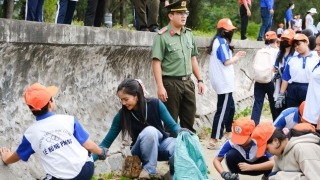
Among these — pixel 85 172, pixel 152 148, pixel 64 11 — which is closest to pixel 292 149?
pixel 152 148

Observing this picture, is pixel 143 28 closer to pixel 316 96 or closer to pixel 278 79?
pixel 278 79

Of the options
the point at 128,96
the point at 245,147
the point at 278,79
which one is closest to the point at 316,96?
the point at 245,147

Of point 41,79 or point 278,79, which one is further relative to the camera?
point 278,79

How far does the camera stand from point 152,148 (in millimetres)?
5375

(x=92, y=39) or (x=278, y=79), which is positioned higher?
(x=92, y=39)

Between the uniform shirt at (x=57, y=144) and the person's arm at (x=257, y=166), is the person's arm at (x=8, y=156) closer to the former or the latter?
the uniform shirt at (x=57, y=144)

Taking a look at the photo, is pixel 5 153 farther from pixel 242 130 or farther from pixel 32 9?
pixel 32 9

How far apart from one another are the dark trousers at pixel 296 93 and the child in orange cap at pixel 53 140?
340 cm

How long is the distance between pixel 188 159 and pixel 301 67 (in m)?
2.48

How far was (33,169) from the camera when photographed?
5.22 metres

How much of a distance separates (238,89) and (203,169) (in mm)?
7073

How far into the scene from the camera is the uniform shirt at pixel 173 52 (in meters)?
6.15

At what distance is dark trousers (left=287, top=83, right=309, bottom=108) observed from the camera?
6.95 metres

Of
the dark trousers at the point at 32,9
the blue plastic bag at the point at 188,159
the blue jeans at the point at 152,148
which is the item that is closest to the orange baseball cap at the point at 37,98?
the blue jeans at the point at 152,148
